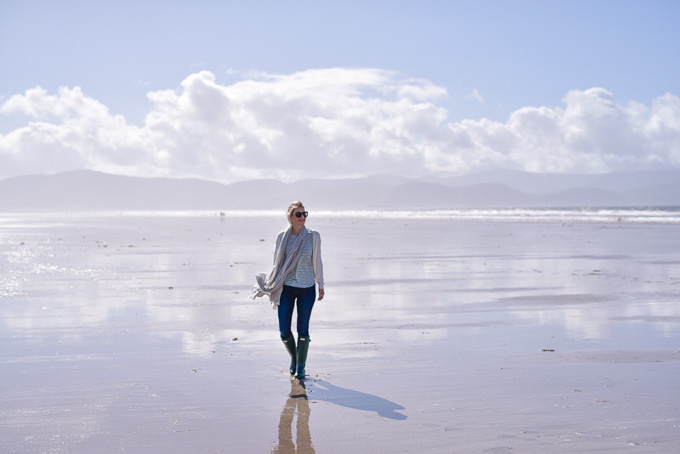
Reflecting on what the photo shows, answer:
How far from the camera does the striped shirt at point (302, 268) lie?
8130 mm

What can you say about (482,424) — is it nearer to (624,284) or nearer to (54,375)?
(54,375)

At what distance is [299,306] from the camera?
823 centimetres

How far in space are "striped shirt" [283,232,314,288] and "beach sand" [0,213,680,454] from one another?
101 cm

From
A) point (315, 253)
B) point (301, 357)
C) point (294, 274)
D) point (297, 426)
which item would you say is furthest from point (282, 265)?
point (297, 426)

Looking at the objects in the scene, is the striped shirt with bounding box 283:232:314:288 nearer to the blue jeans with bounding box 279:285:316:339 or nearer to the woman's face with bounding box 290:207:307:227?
the blue jeans with bounding box 279:285:316:339

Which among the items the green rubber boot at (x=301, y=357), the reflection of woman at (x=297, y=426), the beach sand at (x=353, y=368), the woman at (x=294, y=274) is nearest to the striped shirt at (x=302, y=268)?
the woman at (x=294, y=274)

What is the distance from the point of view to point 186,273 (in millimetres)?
19000

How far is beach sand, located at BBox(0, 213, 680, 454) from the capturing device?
5.89 meters

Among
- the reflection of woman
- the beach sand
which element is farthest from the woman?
the reflection of woman

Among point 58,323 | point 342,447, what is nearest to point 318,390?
point 342,447

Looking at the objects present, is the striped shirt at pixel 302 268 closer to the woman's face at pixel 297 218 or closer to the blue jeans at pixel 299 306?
the blue jeans at pixel 299 306

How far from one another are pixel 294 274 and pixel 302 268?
4.5 inches

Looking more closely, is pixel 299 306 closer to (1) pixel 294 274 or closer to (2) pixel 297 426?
(1) pixel 294 274

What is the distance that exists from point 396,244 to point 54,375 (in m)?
24.5
